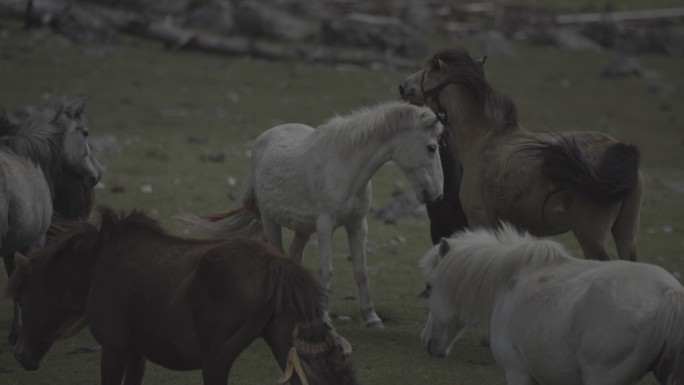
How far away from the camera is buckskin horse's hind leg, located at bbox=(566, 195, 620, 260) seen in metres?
8.25


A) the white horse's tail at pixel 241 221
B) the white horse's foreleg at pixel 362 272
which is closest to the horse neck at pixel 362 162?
the white horse's foreleg at pixel 362 272

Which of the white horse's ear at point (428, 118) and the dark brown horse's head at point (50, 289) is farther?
the white horse's ear at point (428, 118)

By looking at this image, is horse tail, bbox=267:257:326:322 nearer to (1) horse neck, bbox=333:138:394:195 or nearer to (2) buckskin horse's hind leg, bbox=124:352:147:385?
(2) buckskin horse's hind leg, bbox=124:352:147:385

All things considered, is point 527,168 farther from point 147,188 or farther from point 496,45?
point 496,45

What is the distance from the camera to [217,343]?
19.4ft

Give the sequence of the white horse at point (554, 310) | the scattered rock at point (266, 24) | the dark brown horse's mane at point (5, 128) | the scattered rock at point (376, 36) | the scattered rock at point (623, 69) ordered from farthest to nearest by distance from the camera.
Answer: the scattered rock at point (266, 24) < the scattered rock at point (376, 36) < the scattered rock at point (623, 69) < the dark brown horse's mane at point (5, 128) < the white horse at point (554, 310)

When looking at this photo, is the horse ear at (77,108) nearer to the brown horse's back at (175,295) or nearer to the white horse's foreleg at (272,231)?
the white horse's foreleg at (272,231)

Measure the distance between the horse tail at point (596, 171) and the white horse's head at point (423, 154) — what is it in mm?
1211

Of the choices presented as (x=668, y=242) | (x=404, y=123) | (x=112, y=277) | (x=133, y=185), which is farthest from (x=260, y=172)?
(x=668, y=242)

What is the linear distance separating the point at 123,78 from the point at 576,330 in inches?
777

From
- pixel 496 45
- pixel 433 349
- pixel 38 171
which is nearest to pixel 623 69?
pixel 496 45

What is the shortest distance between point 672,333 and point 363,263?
4680mm

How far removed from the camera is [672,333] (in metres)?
5.48

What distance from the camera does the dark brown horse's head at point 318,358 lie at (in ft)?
18.7
